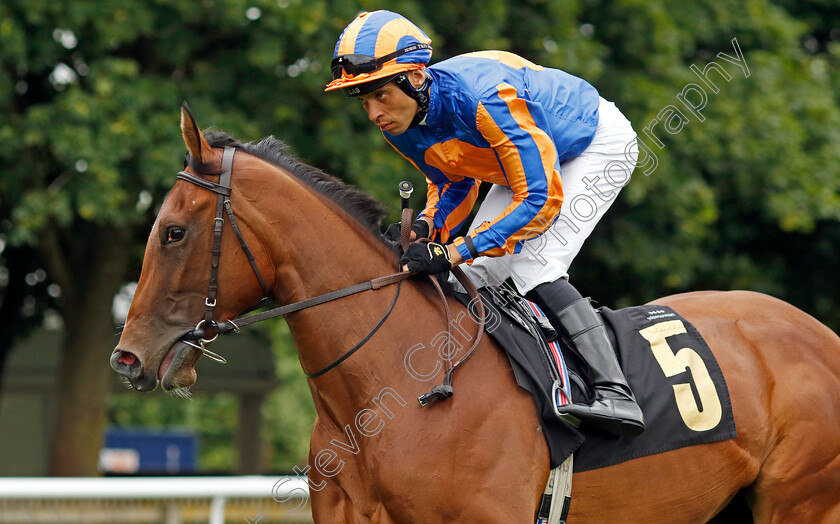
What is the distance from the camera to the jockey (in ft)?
11.1

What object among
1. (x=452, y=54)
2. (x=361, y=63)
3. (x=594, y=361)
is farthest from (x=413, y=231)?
(x=452, y=54)

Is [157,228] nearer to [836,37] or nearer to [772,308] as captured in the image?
[772,308]

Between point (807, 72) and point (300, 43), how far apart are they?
6139 mm

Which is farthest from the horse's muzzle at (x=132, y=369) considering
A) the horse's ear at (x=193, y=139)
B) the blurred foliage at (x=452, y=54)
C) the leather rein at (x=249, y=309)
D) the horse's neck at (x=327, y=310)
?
the blurred foliage at (x=452, y=54)

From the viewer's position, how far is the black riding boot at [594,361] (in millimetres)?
3359

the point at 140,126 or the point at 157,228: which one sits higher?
the point at 157,228

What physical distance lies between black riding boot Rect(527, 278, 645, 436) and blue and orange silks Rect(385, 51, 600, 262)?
269 millimetres

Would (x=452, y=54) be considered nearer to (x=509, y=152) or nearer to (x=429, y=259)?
(x=509, y=152)

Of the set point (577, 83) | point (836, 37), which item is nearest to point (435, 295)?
point (577, 83)

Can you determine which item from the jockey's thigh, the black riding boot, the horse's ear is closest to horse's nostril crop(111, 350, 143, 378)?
the horse's ear

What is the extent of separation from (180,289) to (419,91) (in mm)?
1172

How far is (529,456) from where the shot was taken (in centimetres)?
327

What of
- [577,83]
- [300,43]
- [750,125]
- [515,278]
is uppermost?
[577,83]

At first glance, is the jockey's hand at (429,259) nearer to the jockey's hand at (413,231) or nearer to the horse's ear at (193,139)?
the jockey's hand at (413,231)
